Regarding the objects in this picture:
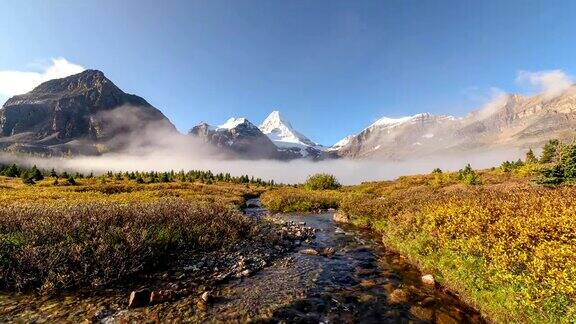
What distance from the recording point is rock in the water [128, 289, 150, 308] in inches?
480

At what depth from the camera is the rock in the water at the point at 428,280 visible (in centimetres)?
1526

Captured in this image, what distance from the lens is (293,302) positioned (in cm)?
1334

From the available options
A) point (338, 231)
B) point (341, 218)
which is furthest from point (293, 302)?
point (341, 218)

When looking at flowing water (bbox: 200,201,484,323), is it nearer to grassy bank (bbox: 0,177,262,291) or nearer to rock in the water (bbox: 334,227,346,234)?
grassy bank (bbox: 0,177,262,291)

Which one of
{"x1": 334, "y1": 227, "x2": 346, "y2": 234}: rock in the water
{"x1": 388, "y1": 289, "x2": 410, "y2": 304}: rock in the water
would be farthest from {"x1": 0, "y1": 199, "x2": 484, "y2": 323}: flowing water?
{"x1": 334, "y1": 227, "x2": 346, "y2": 234}: rock in the water

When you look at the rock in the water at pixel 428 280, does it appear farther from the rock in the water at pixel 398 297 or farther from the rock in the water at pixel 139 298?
the rock in the water at pixel 139 298

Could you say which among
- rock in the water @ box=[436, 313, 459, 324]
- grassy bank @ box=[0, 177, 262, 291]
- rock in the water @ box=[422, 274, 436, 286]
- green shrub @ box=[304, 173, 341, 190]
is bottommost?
rock in the water @ box=[436, 313, 459, 324]

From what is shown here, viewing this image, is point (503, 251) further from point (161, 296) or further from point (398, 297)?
point (161, 296)

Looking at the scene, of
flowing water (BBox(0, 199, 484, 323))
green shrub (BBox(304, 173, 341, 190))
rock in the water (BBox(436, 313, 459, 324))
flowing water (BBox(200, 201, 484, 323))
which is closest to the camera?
flowing water (BBox(0, 199, 484, 323))

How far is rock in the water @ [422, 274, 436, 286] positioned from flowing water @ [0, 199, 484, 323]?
29 centimetres

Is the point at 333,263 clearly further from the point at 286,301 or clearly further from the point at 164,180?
the point at 164,180

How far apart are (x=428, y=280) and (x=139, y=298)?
1208 cm

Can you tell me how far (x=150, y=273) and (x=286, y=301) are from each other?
21.9ft

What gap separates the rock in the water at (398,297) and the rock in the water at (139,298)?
9.39 m
